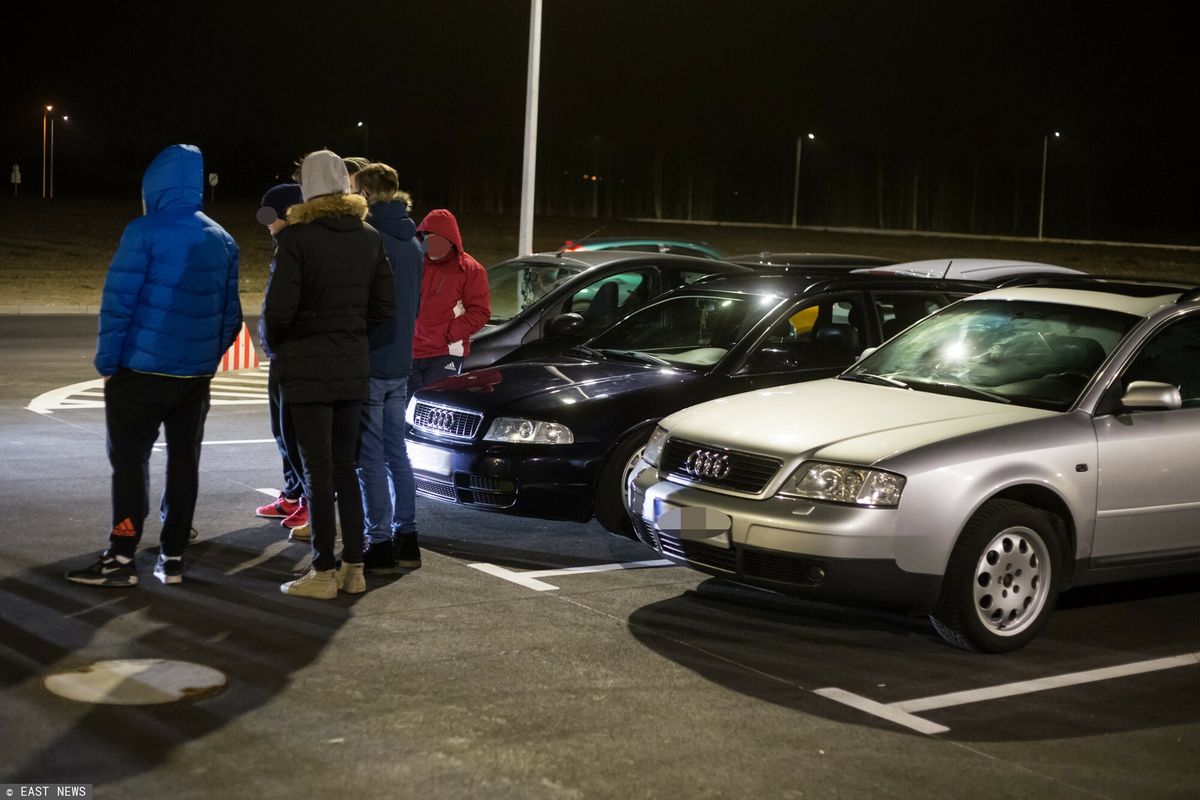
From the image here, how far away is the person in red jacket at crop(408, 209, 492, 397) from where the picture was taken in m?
8.70

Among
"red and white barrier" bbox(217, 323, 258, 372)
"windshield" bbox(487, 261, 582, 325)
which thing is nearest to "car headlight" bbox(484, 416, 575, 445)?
"windshield" bbox(487, 261, 582, 325)

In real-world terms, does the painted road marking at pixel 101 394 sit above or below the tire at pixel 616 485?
below

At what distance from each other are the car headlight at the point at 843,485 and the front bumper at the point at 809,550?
4 cm

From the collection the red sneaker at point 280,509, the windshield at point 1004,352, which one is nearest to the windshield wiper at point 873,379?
the windshield at point 1004,352

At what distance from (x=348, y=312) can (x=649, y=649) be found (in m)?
2.03

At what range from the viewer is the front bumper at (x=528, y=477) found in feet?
27.1

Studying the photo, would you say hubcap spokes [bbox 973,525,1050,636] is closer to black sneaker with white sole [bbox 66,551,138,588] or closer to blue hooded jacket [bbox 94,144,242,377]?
blue hooded jacket [bbox 94,144,242,377]

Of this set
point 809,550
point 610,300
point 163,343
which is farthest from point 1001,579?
point 610,300

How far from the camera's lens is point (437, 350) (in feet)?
29.0

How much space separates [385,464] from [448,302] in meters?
1.45

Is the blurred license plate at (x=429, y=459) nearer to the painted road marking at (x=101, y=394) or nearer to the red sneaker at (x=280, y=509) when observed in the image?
the red sneaker at (x=280, y=509)

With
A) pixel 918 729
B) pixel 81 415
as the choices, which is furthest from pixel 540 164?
pixel 918 729

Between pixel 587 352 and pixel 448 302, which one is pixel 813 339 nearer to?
pixel 587 352

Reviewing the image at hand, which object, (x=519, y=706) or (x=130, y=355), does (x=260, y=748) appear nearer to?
(x=519, y=706)
